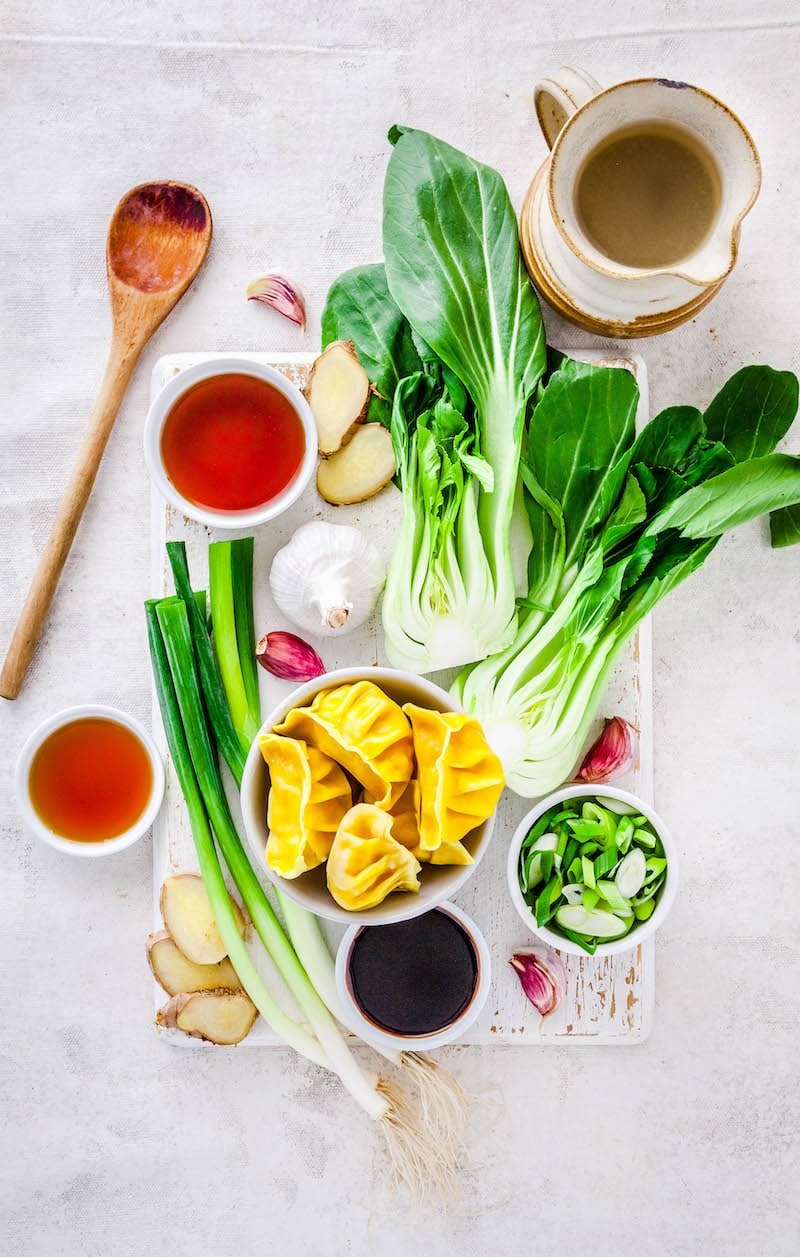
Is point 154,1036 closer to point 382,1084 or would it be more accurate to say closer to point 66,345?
point 382,1084

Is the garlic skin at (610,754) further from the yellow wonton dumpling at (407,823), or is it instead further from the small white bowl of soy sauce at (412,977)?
the yellow wonton dumpling at (407,823)

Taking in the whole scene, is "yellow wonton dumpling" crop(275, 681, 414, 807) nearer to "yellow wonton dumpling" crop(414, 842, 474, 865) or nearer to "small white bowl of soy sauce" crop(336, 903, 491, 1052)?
"yellow wonton dumpling" crop(414, 842, 474, 865)

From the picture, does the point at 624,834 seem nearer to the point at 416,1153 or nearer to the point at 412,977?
the point at 412,977

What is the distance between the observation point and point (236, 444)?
1.14 m

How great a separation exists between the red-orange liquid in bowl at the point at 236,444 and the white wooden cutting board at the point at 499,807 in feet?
0.27

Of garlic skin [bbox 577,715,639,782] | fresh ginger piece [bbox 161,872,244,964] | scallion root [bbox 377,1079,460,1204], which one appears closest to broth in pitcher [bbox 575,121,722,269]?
garlic skin [bbox 577,715,639,782]

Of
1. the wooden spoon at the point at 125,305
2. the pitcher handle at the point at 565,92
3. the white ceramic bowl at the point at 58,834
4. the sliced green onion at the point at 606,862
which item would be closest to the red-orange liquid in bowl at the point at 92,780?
the white ceramic bowl at the point at 58,834

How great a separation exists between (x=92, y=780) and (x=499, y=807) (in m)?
0.51

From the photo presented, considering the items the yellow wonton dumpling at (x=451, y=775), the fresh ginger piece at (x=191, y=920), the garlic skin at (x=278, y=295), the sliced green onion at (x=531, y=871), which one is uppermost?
the garlic skin at (x=278, y=295)

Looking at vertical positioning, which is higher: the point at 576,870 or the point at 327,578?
the point at 327,578

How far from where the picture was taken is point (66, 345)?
1.30 meters

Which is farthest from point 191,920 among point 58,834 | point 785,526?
point 785,526

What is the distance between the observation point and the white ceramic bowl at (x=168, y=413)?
43.5 inches

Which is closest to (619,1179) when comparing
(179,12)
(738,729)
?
(738,729)
